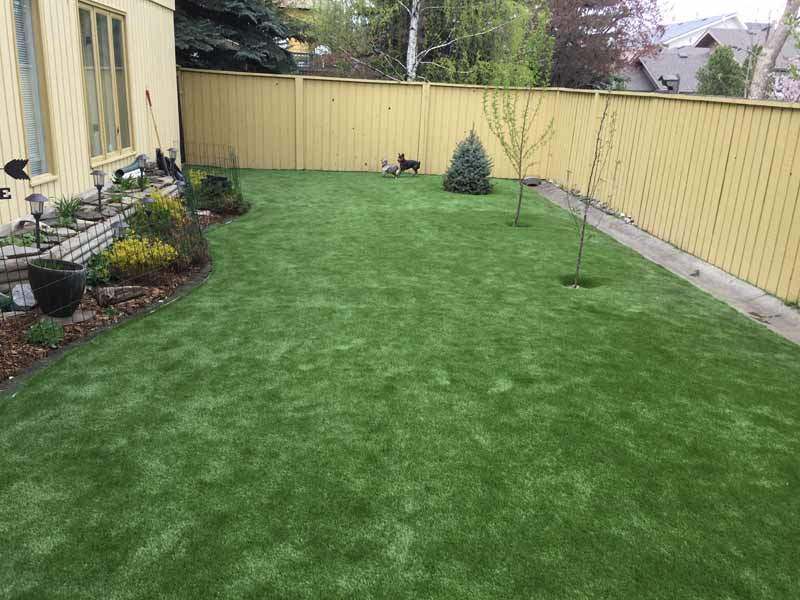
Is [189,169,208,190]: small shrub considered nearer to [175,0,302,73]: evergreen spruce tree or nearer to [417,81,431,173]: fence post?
[417,81,431,173]: fence post

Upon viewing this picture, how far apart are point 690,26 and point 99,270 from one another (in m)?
51.3

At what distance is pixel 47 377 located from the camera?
155 inches

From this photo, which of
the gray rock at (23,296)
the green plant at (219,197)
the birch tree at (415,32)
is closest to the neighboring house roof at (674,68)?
the birch tree at (415,32)

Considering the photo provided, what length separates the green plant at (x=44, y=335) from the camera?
4.30 m

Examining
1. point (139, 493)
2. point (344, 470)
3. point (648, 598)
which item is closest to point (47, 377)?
point (139, 493)

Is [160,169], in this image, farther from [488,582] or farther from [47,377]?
[488,582]

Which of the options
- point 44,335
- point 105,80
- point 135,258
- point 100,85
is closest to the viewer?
point 44,335

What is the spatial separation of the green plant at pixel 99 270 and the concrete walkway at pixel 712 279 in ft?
18.3

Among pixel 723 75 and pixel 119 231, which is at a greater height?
pixel 723 75

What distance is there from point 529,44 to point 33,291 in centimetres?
1034

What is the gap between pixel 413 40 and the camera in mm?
17281

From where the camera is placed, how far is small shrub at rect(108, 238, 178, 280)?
5.52 metres

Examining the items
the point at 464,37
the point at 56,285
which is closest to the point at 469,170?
the point at 464,37

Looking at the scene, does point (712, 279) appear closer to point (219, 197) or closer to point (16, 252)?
point (219, 197)
